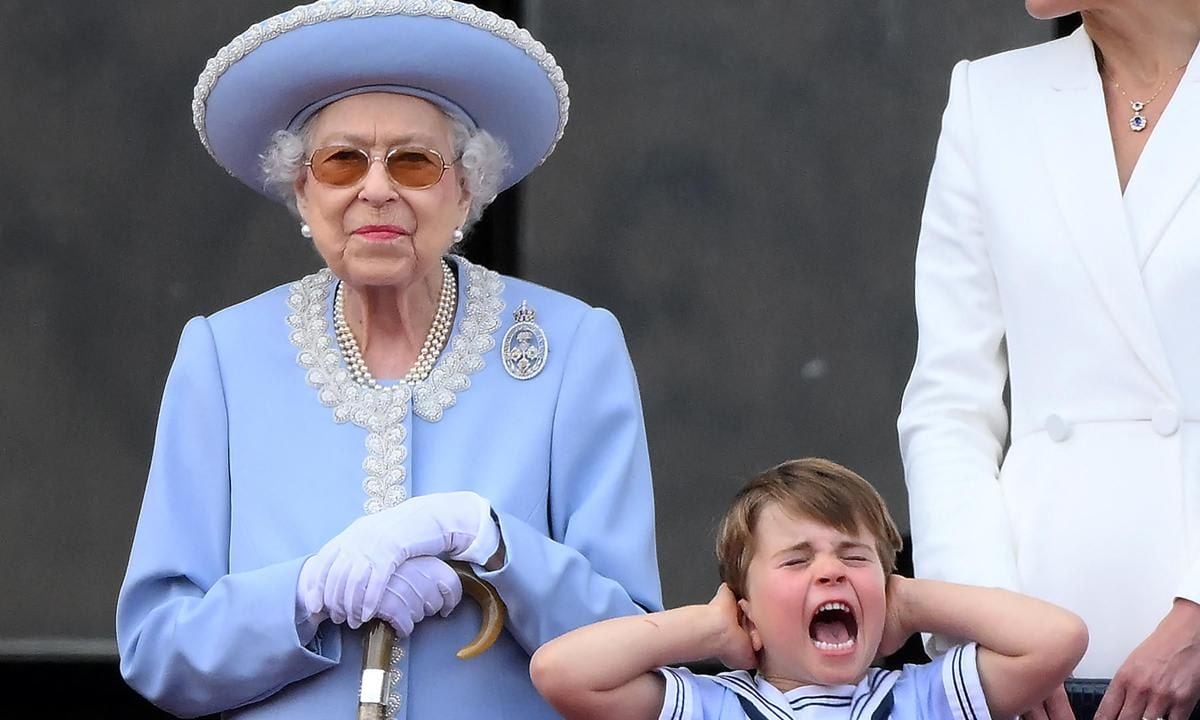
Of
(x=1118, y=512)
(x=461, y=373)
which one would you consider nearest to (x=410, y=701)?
(x=461, y=373)

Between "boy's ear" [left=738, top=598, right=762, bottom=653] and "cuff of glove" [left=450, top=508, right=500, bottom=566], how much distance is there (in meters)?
0.34

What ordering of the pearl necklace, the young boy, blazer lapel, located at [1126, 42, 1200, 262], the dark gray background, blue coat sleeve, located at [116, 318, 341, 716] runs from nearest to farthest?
the young boy
blue coat sleeve, located at [116, 318, 341, 716]
blazer lapel, located at [1126, 42, 1200, 262]
the pearl necklace
the dark gray background

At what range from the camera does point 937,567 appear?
11.2ft

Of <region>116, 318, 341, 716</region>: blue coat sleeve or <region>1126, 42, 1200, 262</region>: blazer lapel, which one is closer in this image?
<region>116, 318, 341, 716</region>: blue coat sleeve

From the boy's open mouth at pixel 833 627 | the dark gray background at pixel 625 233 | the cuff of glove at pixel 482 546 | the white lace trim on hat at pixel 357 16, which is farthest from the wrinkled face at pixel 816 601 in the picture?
the dark gray background at pixel 625 233

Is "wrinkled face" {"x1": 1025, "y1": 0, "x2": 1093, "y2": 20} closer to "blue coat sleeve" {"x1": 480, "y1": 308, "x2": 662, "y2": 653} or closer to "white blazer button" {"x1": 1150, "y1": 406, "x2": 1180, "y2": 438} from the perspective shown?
"white blazer button" {"x1": 1150, "y1": 406, "x2": 1180, "y2": 438}

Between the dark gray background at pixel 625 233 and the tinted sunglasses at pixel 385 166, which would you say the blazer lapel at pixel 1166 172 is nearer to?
the tinted sunglasses at pixel 385 166

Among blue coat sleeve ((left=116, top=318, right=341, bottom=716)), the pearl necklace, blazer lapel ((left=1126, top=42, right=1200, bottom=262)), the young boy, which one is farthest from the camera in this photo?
the pearl necklace

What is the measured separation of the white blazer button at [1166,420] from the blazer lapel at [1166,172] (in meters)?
0.21

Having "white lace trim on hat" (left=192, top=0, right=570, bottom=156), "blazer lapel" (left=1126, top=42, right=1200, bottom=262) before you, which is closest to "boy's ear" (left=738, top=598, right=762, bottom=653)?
"blazer lapel" (left=1126, top=42, right=1200, bottom=262)

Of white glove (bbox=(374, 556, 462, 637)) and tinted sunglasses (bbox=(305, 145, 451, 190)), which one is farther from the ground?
tinted sunglasses (bbox=(305, 145, 451, 190))

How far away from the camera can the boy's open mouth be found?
10.5ft

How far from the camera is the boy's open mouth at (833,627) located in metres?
3.21

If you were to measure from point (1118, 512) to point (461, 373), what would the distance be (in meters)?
0.95
